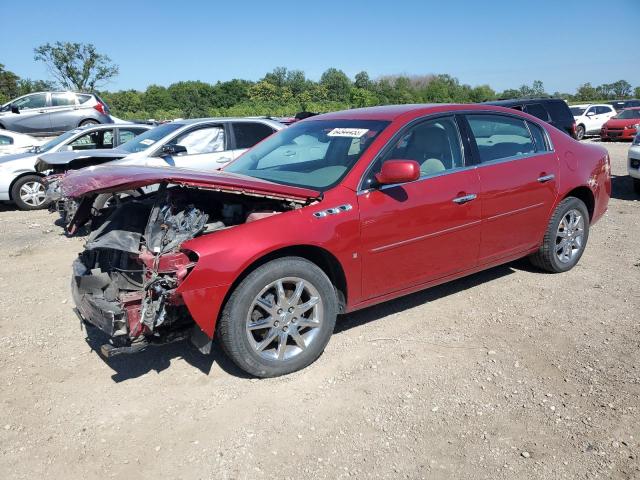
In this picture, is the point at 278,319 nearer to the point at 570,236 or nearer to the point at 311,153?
the point at 311,153

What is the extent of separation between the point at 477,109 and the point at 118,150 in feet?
19.5

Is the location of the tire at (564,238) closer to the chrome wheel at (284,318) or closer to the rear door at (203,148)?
the chrome wheel at (284,318)

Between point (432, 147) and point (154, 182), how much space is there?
7.10ft

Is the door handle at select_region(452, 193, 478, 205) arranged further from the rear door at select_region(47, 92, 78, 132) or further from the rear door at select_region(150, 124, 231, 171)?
the rear door at select_region(47, 92, 78, 132)

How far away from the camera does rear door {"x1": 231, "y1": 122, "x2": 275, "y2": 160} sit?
836 cm

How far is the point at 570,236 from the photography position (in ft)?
16.9

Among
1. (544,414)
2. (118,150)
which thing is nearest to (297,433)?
(544,414)

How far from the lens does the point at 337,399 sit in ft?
10.6

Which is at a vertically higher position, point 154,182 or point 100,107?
point 100,107

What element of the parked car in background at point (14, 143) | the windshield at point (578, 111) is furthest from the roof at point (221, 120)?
the windshield at point (578, 111)

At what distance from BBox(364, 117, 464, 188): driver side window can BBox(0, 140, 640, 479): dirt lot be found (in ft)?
4.09

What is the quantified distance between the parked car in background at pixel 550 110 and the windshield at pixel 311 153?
26.2ft

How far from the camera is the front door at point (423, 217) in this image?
12.1ft

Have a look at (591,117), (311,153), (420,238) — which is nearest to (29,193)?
(311,153)
